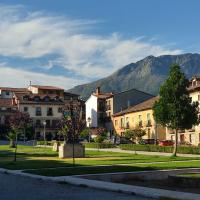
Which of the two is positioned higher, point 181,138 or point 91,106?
point 91,106

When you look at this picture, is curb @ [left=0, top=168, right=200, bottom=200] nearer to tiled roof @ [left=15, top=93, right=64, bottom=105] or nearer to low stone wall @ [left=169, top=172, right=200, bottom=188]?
low stone wall @ [left=169, top=172, right=200, bottom=188]

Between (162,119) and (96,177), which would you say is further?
(162,119)

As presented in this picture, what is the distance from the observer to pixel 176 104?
135 ft

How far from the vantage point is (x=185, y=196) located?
15.1 m

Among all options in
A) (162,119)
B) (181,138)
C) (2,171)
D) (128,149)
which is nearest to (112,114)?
(181,138)

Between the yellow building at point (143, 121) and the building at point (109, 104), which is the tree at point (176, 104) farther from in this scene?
the building at point (109, 104)

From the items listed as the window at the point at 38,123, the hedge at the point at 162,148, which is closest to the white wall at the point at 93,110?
the window at the point at 38,123

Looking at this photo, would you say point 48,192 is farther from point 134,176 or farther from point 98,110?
point 98,110

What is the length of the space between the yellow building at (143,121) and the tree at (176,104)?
35.4 m

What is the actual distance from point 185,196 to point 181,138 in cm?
5824

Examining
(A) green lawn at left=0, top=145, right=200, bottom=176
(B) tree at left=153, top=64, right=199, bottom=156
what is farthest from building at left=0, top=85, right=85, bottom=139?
(A) green lawn at left=0, top=145, right=200, bottom=176

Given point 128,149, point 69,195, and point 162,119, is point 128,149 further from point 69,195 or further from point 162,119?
point 69,195

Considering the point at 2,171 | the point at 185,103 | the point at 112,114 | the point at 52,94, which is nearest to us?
the point at 2,171

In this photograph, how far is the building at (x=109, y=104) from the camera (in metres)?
107
